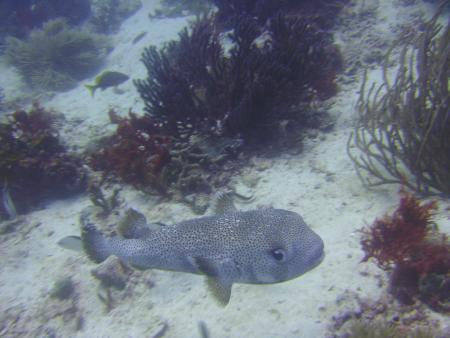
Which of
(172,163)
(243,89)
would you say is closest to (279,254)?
(172,163)

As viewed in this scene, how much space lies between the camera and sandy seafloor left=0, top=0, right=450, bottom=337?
3.03 metres

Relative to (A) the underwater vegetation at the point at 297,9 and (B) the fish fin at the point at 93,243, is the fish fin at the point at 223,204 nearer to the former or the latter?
(B) the fish fin at the point at 93,243

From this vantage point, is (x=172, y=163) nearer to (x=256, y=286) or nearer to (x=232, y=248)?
(x=232, y=248)

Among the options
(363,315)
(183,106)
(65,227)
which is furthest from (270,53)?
(65,227)

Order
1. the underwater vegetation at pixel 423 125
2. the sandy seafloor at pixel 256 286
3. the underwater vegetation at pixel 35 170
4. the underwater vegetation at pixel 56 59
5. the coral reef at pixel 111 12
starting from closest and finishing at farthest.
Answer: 1. the sandy seafloor at pixel 256 286
2. the underwater vegetation at pixel 423 125
3. the underwater vegetation at pixel 35 170
4. the underwater vegetation at pixel 56 59
5. the coral reef at pixel 111 12

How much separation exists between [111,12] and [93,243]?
A: 17415mm

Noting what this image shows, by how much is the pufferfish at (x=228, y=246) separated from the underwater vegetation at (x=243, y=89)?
218 centimetres

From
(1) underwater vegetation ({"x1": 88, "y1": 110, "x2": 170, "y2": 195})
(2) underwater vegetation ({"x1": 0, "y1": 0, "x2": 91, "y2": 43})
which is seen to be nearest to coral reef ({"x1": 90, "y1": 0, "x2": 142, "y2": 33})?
(2) underwater vegetation ({"x1": 0, "y1": 0, "x2": 91, "y2": 43})

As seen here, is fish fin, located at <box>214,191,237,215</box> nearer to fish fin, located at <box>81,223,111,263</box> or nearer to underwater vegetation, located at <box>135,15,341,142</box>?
fish fin, located at <box>81,223,111,263</box>

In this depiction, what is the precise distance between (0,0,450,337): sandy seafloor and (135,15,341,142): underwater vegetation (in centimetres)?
64

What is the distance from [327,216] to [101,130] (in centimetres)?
614

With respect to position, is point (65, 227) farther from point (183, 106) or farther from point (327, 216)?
point (327, 216)

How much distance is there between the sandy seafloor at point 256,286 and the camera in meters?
3.03

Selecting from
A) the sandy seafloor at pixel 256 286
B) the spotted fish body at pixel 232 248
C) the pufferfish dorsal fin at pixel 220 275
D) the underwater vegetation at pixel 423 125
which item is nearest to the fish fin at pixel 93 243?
the spotted fish body at pixel 232 248
